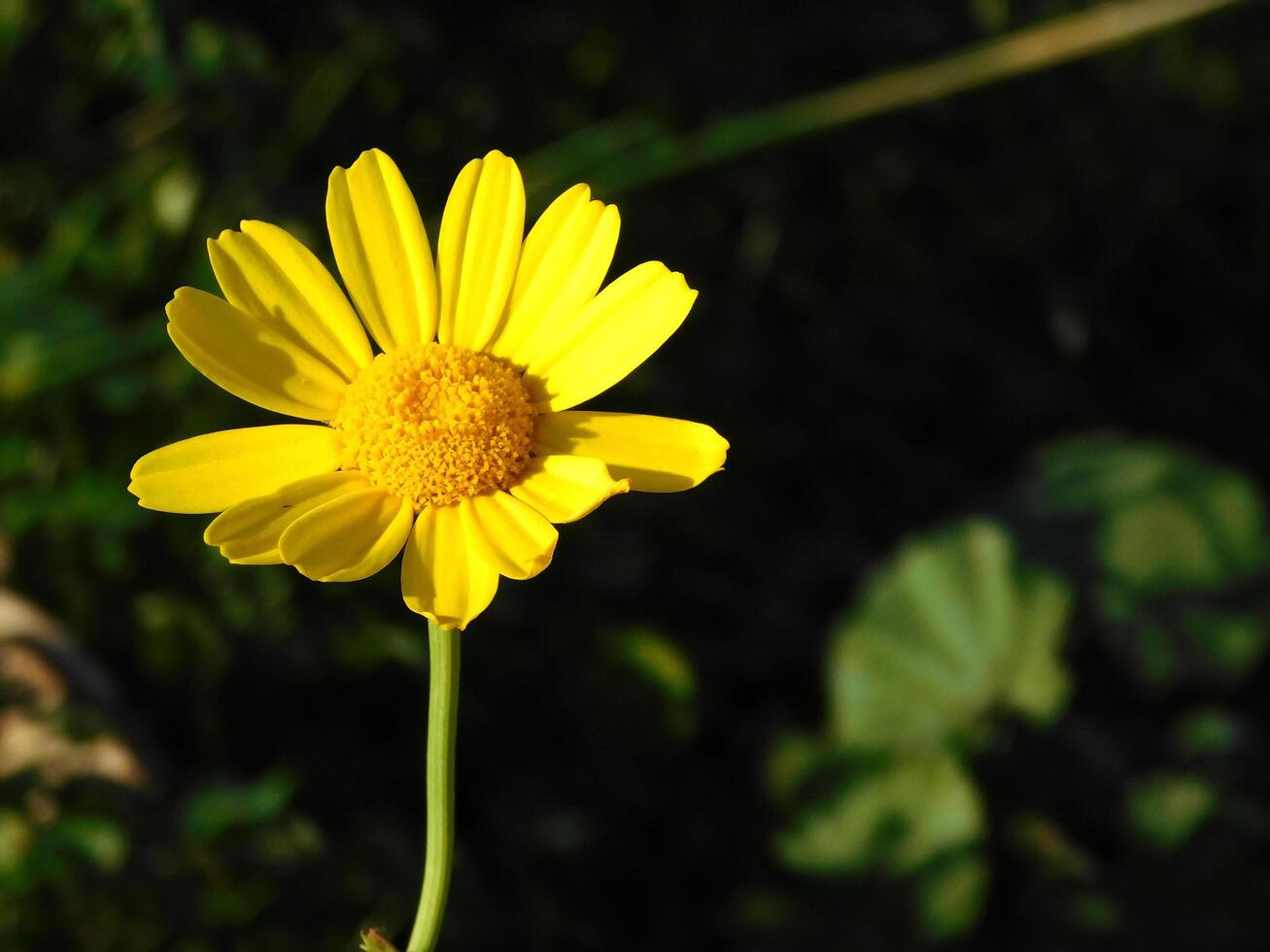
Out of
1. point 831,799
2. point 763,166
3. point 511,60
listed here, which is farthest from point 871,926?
point 511,60

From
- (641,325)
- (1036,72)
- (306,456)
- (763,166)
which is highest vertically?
(1036,72)

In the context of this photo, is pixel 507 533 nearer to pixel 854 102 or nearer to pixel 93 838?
pixel 93 838

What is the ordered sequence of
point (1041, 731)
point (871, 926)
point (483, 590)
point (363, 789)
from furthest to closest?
point (1041, 731), point (871, 926), point (363, 789), point (483, 590)

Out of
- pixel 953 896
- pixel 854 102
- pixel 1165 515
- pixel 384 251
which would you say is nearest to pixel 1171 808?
pixel 953 896

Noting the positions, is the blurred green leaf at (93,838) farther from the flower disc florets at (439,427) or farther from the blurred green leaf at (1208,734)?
the blurred green leaf at (1208,734)

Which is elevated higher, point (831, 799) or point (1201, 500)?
point (1201, 500)

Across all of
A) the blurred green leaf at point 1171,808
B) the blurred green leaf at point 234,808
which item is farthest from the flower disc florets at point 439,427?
the blurred green leaf at point 1171,808

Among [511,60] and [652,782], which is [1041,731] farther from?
[511,60]
